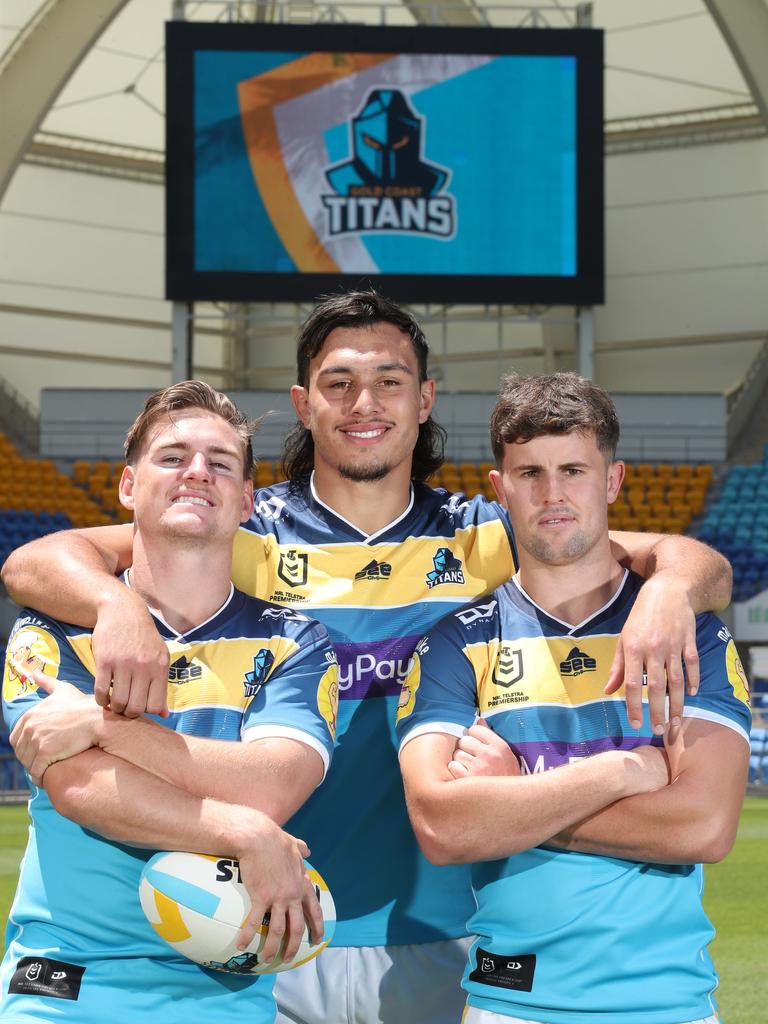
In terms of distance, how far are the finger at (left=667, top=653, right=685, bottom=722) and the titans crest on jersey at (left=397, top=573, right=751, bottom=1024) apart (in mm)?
107

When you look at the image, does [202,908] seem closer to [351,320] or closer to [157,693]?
[157,693]

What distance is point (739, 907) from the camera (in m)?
7.22

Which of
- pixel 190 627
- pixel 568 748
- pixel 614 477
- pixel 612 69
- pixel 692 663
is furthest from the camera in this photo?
pixel 612 69

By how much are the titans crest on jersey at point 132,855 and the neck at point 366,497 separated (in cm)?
48

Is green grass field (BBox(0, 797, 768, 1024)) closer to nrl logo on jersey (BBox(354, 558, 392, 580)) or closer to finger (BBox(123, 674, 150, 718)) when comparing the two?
nrl logo on jersey (BBox(354, 558, 392, 580))

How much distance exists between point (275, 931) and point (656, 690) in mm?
839

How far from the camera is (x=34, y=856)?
8.04 ft

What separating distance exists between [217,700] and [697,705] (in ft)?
3.19

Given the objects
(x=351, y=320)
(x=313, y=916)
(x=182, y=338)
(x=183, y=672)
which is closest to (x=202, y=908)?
(x=313, y=916)

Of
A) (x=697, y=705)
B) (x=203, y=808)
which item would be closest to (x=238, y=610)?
(x=203, y=808)

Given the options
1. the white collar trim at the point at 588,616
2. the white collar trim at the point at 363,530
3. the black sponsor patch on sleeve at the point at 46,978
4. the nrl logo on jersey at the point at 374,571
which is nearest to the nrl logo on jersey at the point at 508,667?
the white collar trim at the point at 588,616

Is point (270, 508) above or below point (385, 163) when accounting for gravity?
below

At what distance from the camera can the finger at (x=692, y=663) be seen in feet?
7.92

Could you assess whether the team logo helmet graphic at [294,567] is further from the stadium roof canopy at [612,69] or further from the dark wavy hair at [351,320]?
the stadium roof canopy at [612,69]
